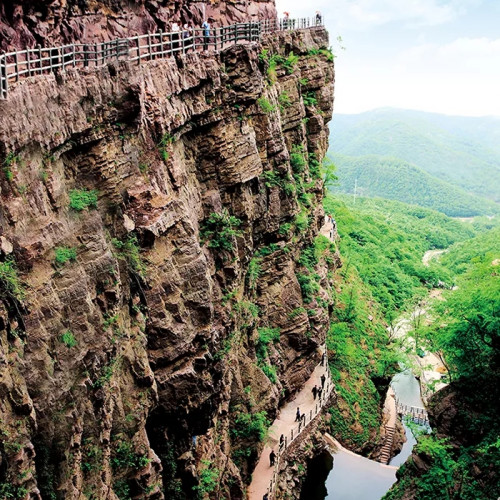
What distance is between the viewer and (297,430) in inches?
1419

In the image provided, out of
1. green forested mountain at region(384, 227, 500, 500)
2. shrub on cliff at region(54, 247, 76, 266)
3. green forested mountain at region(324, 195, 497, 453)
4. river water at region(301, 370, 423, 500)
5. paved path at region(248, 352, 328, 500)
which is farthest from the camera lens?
green forested mountain at region(324, 195, 497, 453)

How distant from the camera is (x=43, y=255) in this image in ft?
57.5

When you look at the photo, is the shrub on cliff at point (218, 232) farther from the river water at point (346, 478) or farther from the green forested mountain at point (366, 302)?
the green forested mountain at point (366, 302)

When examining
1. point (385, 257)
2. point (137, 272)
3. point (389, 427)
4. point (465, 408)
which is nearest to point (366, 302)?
point (389, 427)

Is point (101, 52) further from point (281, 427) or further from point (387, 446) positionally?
point (387, 446)

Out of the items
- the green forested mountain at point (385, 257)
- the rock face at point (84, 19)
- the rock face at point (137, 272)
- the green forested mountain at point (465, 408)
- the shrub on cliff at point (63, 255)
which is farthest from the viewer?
the green forested mountain at point (385, 257)

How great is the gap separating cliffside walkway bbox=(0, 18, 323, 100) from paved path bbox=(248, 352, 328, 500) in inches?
791

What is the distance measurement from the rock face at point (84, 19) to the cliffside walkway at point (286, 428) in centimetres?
2137

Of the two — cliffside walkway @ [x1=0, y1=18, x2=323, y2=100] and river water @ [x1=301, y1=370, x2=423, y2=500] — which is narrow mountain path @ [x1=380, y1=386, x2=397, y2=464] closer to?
river water @ [x1=301, y1=370, x2=423, y2=500]

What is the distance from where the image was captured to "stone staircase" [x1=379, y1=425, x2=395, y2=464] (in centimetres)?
4788

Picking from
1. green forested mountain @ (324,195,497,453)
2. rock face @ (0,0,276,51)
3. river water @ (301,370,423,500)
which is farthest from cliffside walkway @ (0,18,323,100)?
green forested mountain @ (324,195,497,453)

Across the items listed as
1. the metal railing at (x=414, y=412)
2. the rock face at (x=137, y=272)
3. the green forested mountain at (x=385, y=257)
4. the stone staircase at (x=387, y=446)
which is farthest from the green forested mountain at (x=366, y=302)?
the rock face at (x=137, y=272)

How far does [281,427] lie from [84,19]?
79.6ft

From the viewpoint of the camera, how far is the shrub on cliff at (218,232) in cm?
2653
